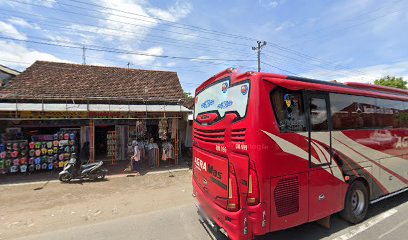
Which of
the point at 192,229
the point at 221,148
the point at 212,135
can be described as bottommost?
the point at 192,229

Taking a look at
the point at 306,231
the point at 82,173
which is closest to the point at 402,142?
the point at 306,231

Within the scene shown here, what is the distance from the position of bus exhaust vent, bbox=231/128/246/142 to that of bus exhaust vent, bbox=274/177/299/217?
914 mm

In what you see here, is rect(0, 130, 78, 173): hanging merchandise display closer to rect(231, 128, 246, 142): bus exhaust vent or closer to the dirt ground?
the dirt ground

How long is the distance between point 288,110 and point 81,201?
636cm

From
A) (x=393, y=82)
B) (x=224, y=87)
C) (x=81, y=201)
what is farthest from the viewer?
(x=393, y=82)

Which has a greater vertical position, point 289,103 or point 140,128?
point 289,103

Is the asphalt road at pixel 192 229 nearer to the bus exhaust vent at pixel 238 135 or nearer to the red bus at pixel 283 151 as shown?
the red bus at pixel 283 151

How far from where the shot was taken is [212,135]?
4.09 metres

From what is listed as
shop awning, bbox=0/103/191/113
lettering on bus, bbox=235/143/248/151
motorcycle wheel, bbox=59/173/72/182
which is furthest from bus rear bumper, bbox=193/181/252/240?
shop awning, bbox=0/103/191/113

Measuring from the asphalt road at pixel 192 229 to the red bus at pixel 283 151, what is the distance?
372 mm

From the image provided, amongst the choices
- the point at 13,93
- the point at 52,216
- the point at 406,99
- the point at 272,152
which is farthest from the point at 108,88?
the point at 406,99

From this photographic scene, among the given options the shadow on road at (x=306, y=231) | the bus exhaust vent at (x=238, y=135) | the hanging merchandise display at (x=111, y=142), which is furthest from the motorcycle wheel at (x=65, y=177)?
the bus exhaust vent at (x=238, y=135)

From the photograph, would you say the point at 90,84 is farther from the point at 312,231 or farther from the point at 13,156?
the point at 312,231

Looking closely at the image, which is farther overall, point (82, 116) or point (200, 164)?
point (82, 116)
